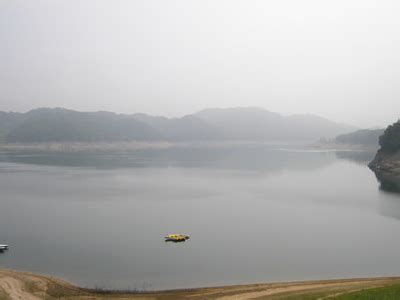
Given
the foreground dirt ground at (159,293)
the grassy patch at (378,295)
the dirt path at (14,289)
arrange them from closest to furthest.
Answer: the grassy patch at (378,295) < the dirt path at (14,289) < the foreground dirt ground at (159,293)

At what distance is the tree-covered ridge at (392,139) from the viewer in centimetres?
Answer: 11718

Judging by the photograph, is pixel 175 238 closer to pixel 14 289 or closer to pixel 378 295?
pixel 14 289

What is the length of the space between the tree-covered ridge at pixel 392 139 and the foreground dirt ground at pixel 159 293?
100395mm

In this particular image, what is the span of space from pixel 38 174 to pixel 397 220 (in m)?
97.5

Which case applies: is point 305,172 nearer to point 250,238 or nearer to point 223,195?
point 223,195

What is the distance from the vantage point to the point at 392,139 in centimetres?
11888

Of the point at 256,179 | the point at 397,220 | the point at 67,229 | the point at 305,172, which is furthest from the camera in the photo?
the point at 305,172

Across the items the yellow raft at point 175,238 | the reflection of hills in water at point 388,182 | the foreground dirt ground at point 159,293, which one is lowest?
the reflection of hills in water at point 388,182

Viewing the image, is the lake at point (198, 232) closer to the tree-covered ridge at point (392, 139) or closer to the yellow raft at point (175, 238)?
the yellow raft at point (175, 238)

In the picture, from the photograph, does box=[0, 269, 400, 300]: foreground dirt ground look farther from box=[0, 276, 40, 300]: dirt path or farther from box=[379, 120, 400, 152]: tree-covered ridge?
box=[379, 120, 400, 152]: tree-covered ridge

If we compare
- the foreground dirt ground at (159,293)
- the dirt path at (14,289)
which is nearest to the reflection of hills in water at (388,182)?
the foreground dirt ground at (159,293)

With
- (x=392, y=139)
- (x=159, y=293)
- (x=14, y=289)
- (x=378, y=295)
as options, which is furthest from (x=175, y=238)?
(x=392, y=139)

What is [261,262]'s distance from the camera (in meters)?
37.8

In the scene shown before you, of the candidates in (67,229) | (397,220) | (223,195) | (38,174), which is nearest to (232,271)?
(67,229)
